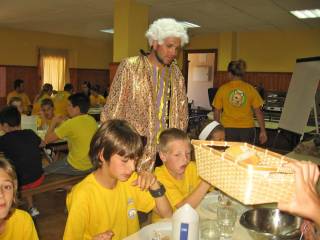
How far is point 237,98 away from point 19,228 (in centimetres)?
307

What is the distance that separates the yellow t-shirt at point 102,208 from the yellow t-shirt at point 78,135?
6.68 ft

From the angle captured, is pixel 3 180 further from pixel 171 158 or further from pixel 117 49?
pixel 117 49

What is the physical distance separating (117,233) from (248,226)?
666 millimetres

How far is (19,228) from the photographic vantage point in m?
1.60

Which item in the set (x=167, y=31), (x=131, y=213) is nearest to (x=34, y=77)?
(x=167, y=31)

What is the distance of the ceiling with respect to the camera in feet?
21.0

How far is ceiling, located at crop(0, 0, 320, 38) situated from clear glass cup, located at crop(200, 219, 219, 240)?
5.33 m

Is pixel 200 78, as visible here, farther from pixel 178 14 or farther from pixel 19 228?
pixel 19 228

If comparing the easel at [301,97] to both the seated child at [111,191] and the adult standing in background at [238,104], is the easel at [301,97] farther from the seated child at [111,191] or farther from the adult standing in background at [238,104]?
the seated child at [111,191]

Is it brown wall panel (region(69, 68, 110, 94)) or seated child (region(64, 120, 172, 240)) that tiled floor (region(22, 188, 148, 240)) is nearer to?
seated child (region(64, 120, 172, 240))

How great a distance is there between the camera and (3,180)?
149 centimetres

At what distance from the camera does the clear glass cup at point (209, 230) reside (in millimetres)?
1436

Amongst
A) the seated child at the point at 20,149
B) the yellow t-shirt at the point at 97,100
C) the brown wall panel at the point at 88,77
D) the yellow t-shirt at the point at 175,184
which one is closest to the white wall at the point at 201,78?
the brown wall panel at the point at 88,77

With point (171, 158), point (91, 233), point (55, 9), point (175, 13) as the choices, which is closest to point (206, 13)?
point (175, 13)
